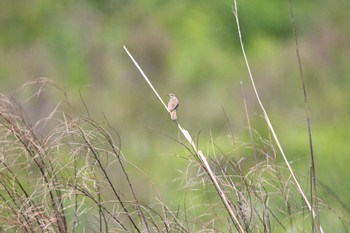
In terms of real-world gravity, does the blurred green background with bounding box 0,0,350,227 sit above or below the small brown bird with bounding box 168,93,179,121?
below

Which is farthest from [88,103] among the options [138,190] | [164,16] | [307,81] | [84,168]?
[84,168]

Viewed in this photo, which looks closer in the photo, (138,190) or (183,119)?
(138,190)

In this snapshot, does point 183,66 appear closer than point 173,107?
No

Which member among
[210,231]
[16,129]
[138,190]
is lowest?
[138,190]

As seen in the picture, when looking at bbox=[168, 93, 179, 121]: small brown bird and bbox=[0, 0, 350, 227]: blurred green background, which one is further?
bbox=[0, 0, 350, 227]: blurred green background

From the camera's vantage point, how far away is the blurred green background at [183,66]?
8438mm

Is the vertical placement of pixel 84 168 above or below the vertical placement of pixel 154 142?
above

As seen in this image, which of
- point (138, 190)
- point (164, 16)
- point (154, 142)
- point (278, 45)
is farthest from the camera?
point (164, 16)

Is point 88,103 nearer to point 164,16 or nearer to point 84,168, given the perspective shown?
point 164,16

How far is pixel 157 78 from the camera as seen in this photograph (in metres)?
10.7

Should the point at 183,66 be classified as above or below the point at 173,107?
below

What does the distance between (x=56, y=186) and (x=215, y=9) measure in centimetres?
1141

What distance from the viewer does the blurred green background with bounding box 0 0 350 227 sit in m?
8.44

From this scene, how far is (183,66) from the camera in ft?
37.5
